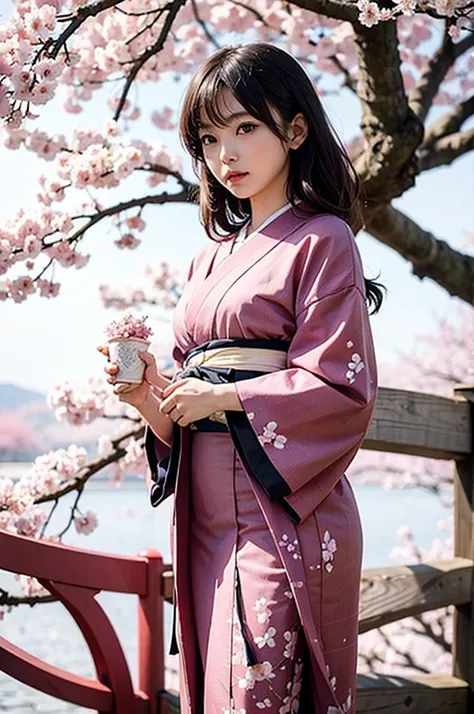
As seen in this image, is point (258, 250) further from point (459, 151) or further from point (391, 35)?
point (459, 151)

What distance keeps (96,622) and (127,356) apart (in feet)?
3.05

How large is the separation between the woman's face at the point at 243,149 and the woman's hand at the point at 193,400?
16.6 inches

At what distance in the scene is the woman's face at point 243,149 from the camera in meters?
1.88

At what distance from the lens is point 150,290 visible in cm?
680

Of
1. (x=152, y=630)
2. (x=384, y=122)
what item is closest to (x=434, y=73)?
(x=384, y=122)

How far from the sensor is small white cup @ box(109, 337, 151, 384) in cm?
184

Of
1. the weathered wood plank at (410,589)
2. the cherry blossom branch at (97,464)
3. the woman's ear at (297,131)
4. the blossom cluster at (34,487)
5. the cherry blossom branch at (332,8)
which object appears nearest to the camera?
the woman's ear at (297,131)

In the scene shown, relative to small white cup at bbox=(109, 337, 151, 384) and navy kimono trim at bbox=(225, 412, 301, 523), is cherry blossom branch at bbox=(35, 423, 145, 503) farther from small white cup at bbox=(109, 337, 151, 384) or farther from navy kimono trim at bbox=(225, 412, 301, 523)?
navy kimono trim at bbox=(225, 412, 301, 523)

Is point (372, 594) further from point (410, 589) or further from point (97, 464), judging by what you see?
point (97, 464)

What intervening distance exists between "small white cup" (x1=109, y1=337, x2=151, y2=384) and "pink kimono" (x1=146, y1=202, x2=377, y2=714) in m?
0.15

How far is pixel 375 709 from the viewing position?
Result: 262 centimetres

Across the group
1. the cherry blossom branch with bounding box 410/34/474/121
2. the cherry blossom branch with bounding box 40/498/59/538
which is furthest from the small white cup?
the cherry blossom branch with bounding box 410/34/474/121

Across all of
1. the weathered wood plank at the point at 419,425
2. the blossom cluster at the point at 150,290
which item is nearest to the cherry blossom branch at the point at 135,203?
the weathered wood plank at the point at 419,425

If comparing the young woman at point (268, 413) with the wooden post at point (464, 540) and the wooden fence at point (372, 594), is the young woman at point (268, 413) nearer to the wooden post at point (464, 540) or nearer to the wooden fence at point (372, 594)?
the wooden fence at point (372, 594)
